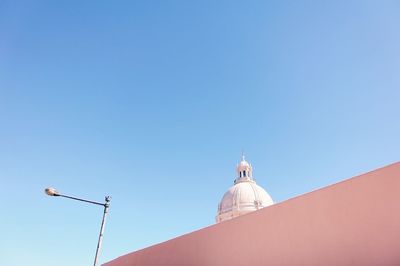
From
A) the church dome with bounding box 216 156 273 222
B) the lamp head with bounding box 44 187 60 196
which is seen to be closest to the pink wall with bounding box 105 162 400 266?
the lamp head with bounding box 44 187 60 196

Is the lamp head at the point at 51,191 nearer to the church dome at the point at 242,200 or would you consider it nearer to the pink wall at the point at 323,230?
the pink wall at the point at 323,230

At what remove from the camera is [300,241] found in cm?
577

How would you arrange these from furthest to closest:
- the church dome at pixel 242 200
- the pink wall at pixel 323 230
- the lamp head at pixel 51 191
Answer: the church dome at pixel 242 200 < the lamp head at pixel 51 191 < the pink wall at pixel 323 230

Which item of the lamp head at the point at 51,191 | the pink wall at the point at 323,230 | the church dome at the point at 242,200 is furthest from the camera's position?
the church dome at the point at 242,200

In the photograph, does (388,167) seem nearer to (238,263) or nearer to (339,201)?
(339,201)

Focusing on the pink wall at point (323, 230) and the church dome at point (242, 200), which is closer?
the pink wall at point (323, 230)

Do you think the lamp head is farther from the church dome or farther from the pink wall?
the church dome

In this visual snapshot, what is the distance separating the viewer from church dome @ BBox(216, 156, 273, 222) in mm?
37219

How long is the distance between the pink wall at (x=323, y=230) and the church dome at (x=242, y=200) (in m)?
29.5

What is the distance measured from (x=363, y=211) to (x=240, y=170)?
3996 centimetres

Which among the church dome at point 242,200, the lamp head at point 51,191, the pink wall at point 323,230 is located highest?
the church dome at point 242,200

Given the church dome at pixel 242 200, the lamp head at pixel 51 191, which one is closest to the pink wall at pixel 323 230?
the lamp head at pixel 51 191

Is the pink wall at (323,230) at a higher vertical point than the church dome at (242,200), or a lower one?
lower

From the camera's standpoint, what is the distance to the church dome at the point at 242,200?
37.2 meters
